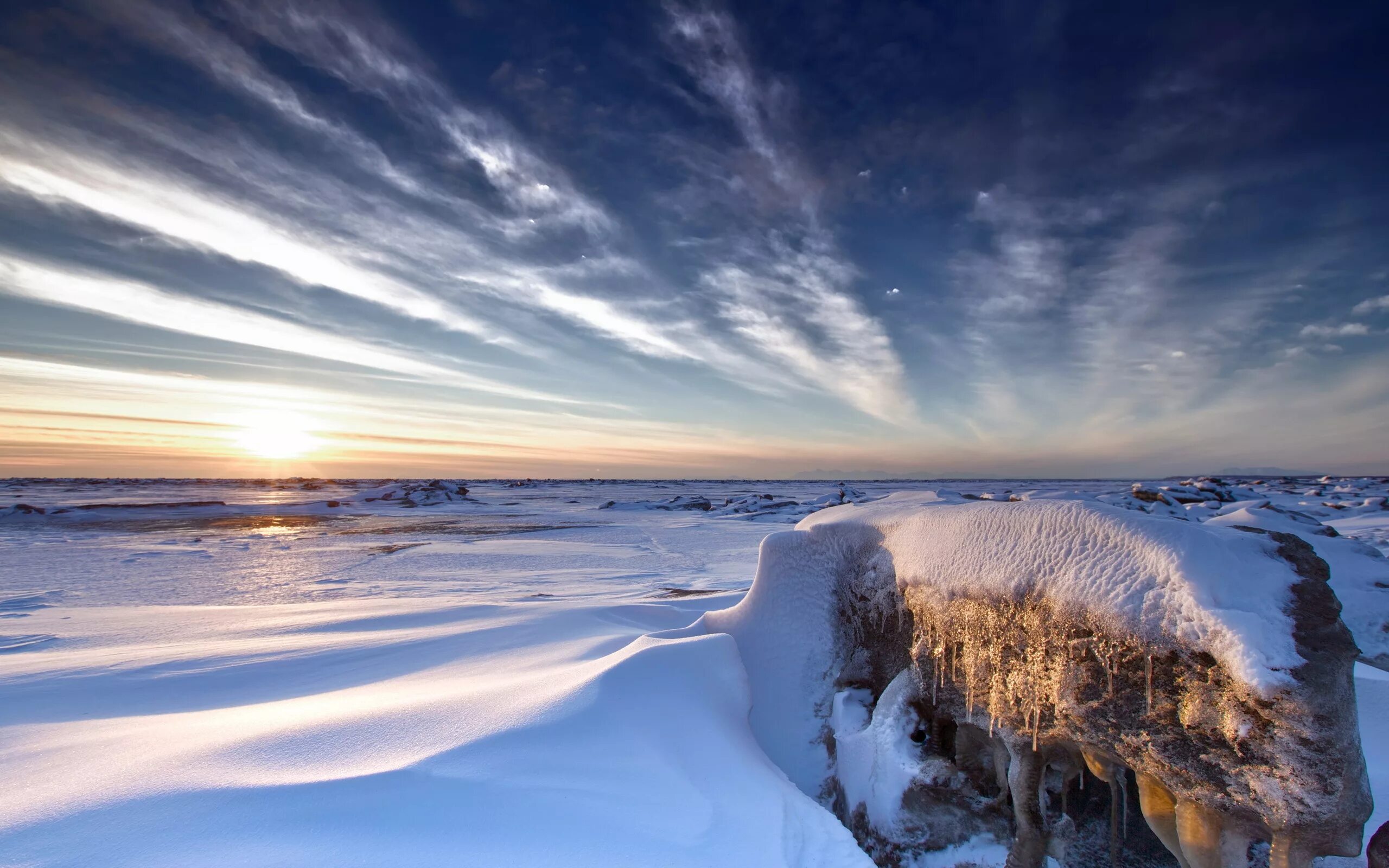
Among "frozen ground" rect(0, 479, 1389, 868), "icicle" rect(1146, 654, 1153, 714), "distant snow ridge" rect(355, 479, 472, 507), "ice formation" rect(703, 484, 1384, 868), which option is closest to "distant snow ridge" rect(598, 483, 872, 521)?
"distant snow ridge" rect(355, 479, 472, 507)

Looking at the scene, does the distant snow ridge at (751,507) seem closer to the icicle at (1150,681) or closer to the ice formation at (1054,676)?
the ice formation at (1054,676)

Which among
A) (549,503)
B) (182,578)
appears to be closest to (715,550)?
(182,578)

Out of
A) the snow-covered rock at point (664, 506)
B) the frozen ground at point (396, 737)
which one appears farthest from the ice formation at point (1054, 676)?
the snow-covered rock at point (664, 506)

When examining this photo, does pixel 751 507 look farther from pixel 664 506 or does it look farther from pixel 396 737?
pixel 396 737

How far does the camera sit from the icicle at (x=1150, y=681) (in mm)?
1908

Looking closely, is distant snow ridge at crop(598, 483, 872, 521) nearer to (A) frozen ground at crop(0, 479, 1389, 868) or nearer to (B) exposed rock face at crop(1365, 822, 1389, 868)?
(A) frozen ground at crop(0, 479, 1389, 868)

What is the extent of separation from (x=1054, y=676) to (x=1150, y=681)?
31 centimetres

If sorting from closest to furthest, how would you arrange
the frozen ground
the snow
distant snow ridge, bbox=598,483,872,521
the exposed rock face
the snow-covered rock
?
the frozen ground < the snow < the exposed rock face < distant snow ridge, bbox=598,483,872,521 < the snow-covered rock

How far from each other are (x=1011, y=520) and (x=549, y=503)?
29061 millimetres

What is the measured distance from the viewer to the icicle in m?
1.91

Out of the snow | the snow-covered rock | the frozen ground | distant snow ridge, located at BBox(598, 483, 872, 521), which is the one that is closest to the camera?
the frozen ground

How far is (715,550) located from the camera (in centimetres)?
1214

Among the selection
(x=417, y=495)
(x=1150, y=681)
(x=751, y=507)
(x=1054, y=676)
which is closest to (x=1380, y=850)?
(x=1150, y=681)

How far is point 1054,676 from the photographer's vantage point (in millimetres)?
2160
